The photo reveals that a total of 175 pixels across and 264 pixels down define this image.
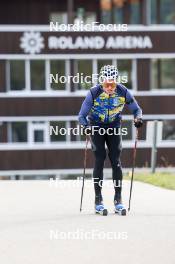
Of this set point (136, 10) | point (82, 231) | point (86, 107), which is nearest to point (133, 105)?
point (86, 107)

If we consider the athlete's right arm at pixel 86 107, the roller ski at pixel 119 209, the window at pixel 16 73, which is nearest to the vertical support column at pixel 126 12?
the window at pixel 16 73

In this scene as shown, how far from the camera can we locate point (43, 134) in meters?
41.0

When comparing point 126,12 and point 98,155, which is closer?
point 98,155

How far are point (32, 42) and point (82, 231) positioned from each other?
101 ft

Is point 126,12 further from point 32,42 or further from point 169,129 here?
point 32,42

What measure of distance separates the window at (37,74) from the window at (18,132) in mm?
1643

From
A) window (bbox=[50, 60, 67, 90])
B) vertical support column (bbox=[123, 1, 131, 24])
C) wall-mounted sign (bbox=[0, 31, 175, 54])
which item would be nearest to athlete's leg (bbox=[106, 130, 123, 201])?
wall-mounted sign (bbox=[0, 31, 175, 54])

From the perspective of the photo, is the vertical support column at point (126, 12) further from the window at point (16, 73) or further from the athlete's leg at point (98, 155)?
the athlete's leg at point (98, 155)

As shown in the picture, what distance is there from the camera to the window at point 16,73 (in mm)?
39875

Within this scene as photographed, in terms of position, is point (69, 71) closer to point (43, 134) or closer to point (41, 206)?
point (43, 134)

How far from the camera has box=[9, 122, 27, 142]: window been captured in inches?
1603

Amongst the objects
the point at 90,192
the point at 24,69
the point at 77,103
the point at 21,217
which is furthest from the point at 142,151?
the point at 21,217

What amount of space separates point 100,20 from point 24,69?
5.04 meters

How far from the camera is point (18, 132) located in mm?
40812
